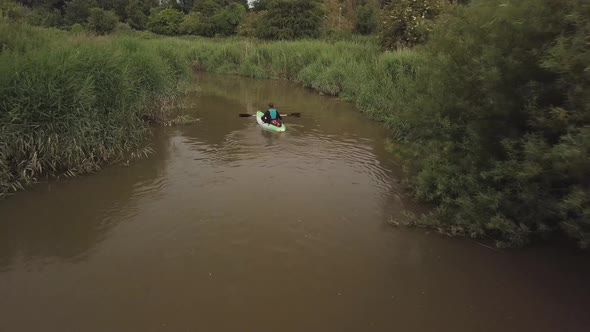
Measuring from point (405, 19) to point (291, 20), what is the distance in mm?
15513

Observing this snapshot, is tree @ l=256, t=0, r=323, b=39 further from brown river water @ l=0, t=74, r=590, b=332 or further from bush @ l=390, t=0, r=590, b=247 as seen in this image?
bush @ l=390, t=0, r=590, b=247

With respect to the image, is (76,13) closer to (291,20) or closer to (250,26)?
(250,26)

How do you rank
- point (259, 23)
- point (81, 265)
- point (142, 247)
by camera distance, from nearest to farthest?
1. point (81, 265)
2. point (142, 247)
3. point (259, 23)

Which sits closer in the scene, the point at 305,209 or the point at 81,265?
the point at 81,265

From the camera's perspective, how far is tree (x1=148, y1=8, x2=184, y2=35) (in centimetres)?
4397

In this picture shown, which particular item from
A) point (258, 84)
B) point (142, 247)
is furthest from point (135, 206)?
point (258, 84)

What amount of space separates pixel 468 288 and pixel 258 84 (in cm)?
1836

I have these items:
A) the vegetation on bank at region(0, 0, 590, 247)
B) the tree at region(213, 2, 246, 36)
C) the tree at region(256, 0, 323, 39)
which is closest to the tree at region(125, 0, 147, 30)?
the tree at region(213, 2, 246, 36)

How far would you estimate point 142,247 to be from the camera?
17.5 ft

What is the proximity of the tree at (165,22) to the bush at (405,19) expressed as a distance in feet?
107

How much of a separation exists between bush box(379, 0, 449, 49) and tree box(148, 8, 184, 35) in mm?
32593

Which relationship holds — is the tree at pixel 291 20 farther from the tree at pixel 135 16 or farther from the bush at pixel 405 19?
the tree at pixel 135 16

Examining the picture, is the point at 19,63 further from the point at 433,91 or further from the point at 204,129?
the point at 433,91

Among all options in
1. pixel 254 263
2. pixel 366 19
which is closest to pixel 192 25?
pixel 366 19
